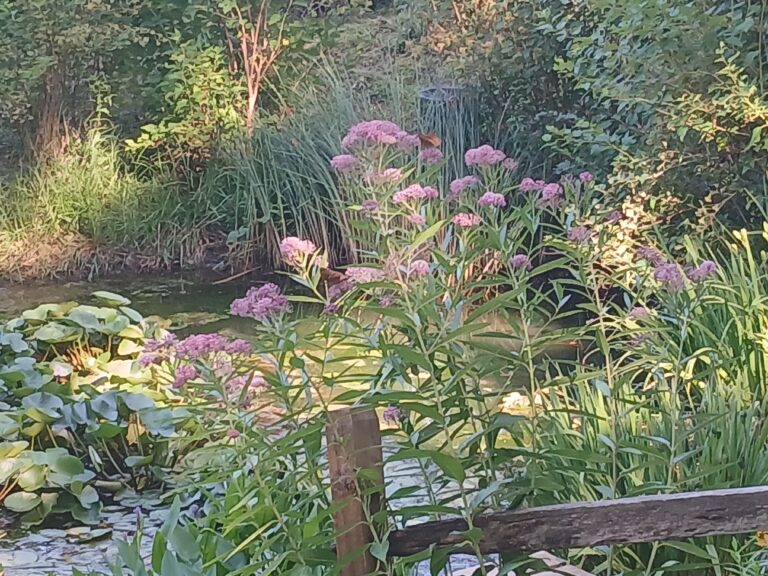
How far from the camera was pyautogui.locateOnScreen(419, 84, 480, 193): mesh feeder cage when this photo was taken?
6.28 metres

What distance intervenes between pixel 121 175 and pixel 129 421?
440 centimetres

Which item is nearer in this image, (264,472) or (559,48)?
(264,472)

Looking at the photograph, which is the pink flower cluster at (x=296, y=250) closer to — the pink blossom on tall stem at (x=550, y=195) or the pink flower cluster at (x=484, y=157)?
the pink flower cluster at (x=484, y=157)

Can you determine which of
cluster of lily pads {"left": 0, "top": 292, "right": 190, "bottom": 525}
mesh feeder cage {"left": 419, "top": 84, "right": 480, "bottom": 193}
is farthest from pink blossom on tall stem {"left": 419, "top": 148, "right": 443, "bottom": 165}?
mesh feeder cage {"left": 419, "top": 84, "right": 480, "bottom": 193}

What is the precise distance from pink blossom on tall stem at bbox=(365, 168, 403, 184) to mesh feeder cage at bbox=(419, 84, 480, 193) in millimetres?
4531

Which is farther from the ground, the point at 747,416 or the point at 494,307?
the point at 494,307

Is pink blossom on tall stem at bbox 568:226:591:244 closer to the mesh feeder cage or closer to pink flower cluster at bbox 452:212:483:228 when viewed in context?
pink flower cluster at bbox 452:212:483:228

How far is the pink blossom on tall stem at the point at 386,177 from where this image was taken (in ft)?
5.54

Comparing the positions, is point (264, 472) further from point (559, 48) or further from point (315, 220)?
point (315, 220)

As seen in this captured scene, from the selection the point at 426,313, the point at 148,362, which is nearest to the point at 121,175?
the point at 148,362

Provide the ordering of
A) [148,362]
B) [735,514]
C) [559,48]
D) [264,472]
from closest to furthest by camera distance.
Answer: [735,514] < [264,472] < [148,362] < [559,48]

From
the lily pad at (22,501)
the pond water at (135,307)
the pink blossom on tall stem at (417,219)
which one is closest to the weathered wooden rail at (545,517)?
the pink blossom on tall stem at (417,219)

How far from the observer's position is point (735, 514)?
5.01 ft

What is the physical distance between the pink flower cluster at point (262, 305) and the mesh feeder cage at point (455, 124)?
15.4ft
